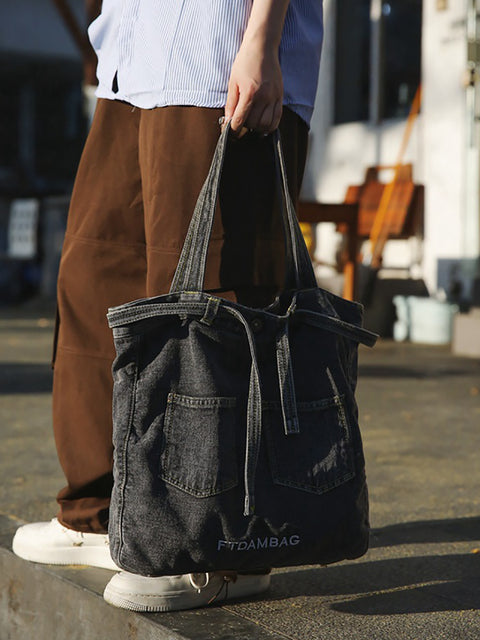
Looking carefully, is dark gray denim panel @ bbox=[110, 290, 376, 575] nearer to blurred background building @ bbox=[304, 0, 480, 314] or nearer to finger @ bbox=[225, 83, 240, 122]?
finger @ bbox=[225, 83, 240, 122]

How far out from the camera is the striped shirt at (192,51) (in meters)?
1.75

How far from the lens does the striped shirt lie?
1749 mm

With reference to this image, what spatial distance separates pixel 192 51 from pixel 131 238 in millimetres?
377

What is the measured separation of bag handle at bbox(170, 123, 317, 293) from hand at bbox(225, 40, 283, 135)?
35 millimetres

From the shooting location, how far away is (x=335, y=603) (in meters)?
1.79

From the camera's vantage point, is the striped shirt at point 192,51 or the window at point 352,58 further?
the window at point 352,58

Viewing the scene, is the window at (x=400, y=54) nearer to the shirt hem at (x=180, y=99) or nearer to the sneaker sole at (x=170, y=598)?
the shirt hem at (x=180, y=99)

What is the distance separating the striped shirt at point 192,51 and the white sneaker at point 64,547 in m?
0.86

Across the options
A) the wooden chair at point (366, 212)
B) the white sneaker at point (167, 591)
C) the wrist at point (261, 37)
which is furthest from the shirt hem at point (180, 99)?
the wooden chair at point (366, 212)

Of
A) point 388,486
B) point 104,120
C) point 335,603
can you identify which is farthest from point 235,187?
point 388,486

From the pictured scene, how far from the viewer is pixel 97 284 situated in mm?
1904

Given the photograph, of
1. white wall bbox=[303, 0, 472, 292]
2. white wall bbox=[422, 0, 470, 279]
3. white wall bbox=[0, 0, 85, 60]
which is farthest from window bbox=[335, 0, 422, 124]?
white wall bbox=[0, 0, 85, 60]

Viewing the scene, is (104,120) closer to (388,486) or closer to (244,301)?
(244,301)

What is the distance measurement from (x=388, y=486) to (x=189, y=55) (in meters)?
1.48
